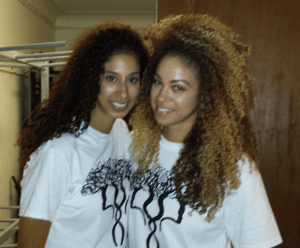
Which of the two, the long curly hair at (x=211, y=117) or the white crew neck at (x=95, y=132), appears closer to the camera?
the long curly hair at (x=211, y=117)

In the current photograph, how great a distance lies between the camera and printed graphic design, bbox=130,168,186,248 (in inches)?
42.1

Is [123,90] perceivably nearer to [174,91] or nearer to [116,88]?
[116,88]

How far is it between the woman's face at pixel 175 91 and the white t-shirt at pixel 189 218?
146mm

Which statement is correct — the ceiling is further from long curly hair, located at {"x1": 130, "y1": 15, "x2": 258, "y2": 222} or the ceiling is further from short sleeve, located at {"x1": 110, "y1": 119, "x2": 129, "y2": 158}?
long curly hair, located at {"x1": 130, "y1": 15, "x2": 258, "y2": 222}

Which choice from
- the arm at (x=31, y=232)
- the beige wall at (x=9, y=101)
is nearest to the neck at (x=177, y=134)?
the arm at (x=31, y=232)

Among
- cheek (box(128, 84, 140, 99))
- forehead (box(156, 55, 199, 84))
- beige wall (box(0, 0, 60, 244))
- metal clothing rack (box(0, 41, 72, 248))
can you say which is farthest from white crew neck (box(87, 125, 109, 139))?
beige wall (box(0, 0, 60, 244))

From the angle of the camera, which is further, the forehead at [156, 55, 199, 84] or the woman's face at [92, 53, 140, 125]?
the woman's face at [92, 53, 140, 125]

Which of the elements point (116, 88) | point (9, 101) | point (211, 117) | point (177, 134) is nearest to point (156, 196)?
point (177, 134)

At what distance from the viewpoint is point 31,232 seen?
100cm

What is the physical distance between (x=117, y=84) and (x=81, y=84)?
159 millimetres

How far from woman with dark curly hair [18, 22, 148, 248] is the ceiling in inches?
152

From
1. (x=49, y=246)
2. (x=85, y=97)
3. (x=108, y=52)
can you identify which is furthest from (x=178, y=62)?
(x=49, y=246)

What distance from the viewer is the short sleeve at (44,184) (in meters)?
0.99

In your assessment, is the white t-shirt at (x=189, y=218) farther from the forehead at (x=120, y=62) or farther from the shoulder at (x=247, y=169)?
the forehead at (x=120, y=62)
